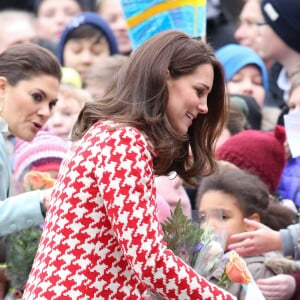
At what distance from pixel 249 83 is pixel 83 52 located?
5.11 ft

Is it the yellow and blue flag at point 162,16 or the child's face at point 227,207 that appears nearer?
the child's face at point 227,207

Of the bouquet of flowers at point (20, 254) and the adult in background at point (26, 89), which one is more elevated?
the adult in background at point (26, 89)

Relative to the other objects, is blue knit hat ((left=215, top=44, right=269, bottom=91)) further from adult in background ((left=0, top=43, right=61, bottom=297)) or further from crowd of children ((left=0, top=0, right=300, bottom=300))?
adult in background ((left=0, top=43, right=61, bottom=297))

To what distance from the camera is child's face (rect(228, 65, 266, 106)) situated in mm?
8391

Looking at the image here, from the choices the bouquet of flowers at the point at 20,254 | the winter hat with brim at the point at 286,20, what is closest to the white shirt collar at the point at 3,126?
the bouquet of flowers at the point at 20,254

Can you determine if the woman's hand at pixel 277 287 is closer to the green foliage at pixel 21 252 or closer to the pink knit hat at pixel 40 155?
the green foliage at pixel 21 252

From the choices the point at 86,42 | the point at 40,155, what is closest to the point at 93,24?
the point at 86,42

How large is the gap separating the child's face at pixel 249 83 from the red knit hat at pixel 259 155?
68.0 inches

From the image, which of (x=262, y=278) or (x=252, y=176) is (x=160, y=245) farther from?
(x=252, y=176)

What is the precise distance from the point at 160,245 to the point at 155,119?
49cm

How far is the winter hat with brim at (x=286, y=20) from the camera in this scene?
7652mm

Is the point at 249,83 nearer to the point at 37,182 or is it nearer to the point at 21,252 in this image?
the point at 37,182

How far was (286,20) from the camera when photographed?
7699 mm

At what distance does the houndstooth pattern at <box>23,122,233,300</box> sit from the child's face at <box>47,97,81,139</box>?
3.39 metres
